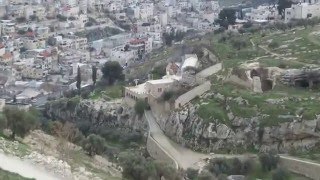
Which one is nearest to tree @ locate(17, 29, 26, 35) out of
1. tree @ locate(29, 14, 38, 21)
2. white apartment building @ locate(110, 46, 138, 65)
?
tree @ locate(29, 14, 38, 21)

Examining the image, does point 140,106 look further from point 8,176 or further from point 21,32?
point 21,32

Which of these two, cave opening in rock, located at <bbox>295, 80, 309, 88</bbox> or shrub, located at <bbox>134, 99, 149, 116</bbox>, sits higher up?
cave opening in rock, located at <bbox>295, 80, 309, 88</bbox>

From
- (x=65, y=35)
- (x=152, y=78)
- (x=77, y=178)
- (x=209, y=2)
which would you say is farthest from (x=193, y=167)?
(x=209, y=2)

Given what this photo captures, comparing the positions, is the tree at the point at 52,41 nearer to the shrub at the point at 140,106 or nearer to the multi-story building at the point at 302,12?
the multi-story building at the point at 302,12

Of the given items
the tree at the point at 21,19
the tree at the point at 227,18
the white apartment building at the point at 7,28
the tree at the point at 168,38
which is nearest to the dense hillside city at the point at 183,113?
the tree at the point at 227,18

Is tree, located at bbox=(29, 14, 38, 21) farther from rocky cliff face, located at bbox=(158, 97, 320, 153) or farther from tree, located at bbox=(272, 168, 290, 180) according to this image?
tree, located at bbox=(272, 168, 290, 180)

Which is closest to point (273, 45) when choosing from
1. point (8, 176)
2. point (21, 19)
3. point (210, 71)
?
point (210, 71)

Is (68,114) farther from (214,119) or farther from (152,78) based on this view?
(214,119)
